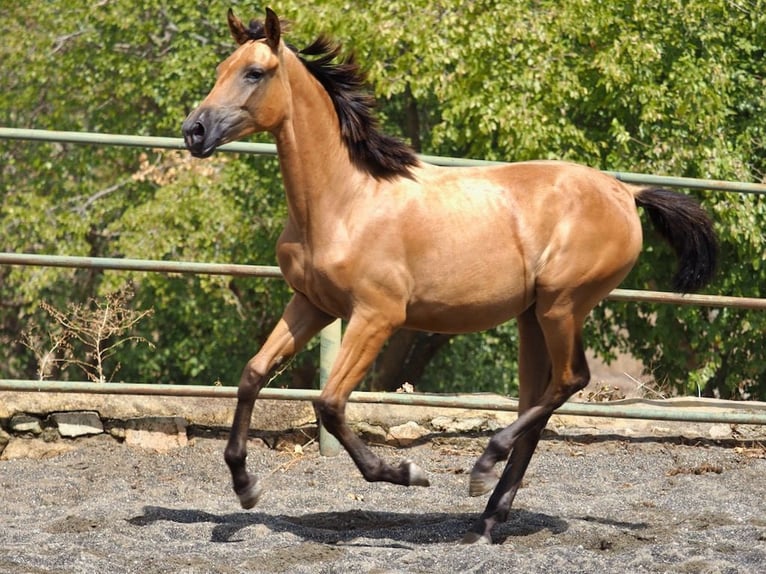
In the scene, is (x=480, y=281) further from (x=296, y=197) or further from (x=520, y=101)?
(x=520, y=101)

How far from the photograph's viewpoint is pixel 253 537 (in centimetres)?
482

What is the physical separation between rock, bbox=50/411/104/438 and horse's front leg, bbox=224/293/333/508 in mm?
1690

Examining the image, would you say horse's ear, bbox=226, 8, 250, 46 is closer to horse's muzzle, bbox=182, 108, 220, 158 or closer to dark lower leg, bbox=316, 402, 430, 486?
horse's muzzle, bbox=182, 108, 220, 158

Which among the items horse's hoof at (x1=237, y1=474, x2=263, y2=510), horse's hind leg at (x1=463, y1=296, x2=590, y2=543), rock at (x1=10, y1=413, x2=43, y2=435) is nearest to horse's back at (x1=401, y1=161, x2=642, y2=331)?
horse's hind leg at (x1=463, y1=296, x2=590, y2=543)

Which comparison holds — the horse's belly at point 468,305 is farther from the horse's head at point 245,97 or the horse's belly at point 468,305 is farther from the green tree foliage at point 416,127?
the green tree foliage at point 416,127

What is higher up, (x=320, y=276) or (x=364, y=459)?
(x=320, y=276)

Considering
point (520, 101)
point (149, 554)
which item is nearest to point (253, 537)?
point (149, 554)

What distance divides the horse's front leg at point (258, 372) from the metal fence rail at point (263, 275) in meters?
1.08

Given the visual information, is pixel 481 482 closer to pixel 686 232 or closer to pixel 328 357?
pixel 686 232

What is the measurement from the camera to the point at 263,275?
6.27 meters

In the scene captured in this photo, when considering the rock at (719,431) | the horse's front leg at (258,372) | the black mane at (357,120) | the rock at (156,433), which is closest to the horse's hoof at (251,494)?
the horse's front leg at (258,372)

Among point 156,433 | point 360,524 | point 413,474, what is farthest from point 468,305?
point 156,433

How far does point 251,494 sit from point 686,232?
2174 millimetres

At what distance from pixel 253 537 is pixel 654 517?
1.69 meters
